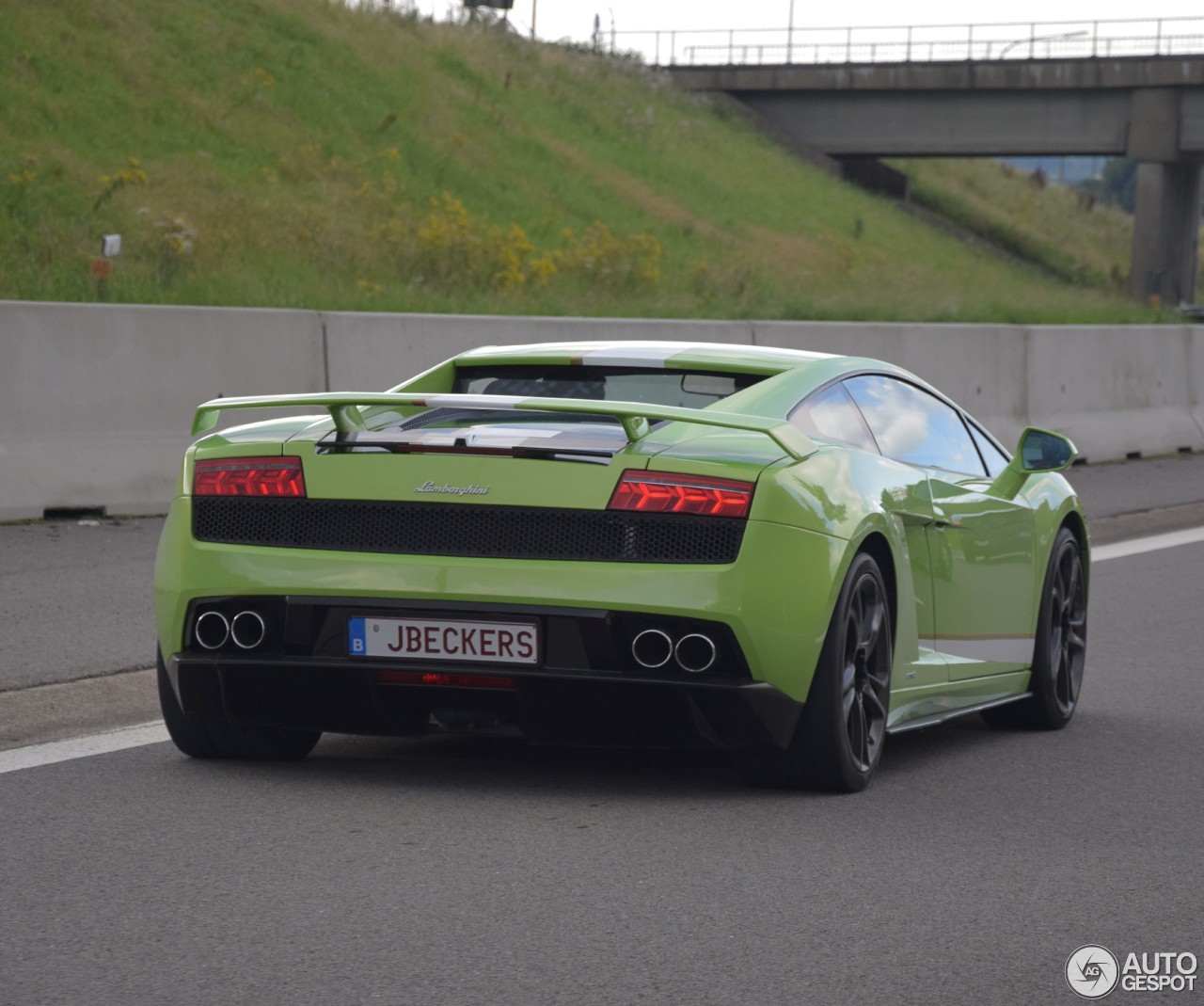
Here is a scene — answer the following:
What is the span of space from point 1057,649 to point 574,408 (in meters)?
2.88

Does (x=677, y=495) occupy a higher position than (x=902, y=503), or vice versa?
(x=677, y=495)

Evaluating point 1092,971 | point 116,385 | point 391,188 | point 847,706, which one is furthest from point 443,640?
point 391,188

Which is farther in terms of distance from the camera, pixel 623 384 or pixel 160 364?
pixel 160 364

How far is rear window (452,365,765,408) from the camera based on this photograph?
20.9 feet

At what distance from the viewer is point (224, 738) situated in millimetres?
6324

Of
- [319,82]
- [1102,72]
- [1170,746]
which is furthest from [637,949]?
[1102,72]

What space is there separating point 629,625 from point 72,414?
733 centimetres

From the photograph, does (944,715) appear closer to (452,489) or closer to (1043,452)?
(1043,452)

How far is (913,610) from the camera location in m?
6.50

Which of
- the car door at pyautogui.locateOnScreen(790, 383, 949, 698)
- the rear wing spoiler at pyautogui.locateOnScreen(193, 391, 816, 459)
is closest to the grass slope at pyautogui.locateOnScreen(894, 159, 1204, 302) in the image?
the car door at pyautogui.locateOnScreen(790, 383, 949, 698)

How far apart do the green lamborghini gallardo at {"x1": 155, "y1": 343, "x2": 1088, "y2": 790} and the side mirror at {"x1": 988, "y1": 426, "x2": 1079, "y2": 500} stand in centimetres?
102

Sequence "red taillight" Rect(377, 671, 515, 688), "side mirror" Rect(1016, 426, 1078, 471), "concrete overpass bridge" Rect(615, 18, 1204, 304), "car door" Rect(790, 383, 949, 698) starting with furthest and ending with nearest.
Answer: "concrete overpass bridge" Rect(615, 18, 1204, 304) < "side mirror" Rect(1016, 426, 1078, 471) < "car door" Rect(790, 383, 949, 698) < "red taillight" Rect(377, 671, 515, 688)

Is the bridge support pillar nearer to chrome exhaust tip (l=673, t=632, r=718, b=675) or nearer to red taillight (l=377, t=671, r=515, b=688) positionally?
chrome exhaust tip (l=673, t=632, r=718, b=675)

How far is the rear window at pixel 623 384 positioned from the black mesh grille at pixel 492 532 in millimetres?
786
